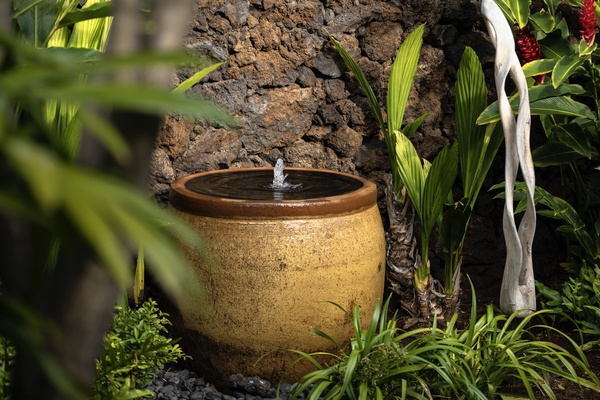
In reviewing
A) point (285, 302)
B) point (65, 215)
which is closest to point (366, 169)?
point (285, 302)

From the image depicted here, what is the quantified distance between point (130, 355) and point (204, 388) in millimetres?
449

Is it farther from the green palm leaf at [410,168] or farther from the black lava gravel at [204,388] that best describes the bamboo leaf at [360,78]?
the black lava gravel at [204,388]

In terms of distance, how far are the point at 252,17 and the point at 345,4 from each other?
0.42m

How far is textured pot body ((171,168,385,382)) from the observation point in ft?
8.08

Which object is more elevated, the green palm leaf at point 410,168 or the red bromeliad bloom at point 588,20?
the red bromeliad bloom at point 588,20

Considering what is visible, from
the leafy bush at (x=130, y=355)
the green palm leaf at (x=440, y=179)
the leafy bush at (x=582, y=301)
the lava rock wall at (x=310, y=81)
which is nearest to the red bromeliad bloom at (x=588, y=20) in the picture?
the lava rock wall at (x=310, y=81)

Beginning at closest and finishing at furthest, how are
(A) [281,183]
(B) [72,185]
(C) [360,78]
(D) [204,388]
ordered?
(B) [72,185], (D) [204,388], (A) [281,183], (C) [360,78]

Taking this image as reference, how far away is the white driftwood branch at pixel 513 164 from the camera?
2850 millimetres

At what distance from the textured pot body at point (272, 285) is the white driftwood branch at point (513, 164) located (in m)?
0.64

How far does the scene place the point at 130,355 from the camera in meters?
2.29

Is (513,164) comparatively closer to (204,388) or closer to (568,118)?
(568,118)

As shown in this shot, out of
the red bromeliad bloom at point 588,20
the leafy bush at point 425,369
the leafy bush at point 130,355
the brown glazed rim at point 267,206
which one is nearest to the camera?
the leafy bush at point 130,355

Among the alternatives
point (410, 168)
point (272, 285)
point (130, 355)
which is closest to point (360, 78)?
point (410, 168)

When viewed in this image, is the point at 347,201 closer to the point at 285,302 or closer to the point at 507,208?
the point at 285,302
